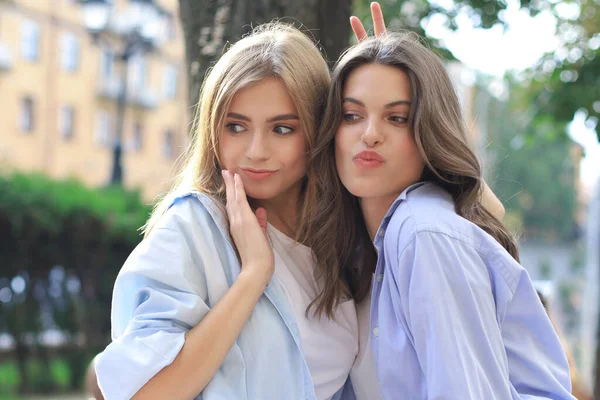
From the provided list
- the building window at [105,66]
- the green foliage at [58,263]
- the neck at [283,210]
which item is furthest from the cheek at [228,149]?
the building window at [105,66]

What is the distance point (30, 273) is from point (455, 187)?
963cm

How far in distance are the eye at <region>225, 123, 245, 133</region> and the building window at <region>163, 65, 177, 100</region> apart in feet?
106

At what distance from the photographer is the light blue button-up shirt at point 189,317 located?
2371 millimetres

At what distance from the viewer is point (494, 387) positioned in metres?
2.29

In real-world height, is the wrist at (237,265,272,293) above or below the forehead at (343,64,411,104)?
below

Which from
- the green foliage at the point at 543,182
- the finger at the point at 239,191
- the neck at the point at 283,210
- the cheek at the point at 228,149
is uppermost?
the cheek at the point at 228,149

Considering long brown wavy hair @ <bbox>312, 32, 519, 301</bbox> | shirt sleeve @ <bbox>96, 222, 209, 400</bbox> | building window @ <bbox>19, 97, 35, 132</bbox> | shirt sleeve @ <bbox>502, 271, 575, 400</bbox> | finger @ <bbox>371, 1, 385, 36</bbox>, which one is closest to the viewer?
shirt sleeve @ <bbox>96, 222, 209, 400</bbox>

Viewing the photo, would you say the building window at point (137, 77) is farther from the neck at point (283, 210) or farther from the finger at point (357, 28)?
the neck at point (283, 210)

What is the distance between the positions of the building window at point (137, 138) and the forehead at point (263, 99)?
3082 cm

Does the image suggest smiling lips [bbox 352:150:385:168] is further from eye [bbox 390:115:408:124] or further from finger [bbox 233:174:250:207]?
finger [bbox 233:174:250:207]

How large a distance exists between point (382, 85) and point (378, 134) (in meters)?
0.16

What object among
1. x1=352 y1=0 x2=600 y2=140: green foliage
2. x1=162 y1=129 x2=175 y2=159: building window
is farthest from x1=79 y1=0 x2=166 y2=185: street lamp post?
x1=162 y1=129 x2=175 y2=159: building window

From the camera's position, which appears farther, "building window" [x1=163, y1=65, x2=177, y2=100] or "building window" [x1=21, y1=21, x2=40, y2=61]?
"building window" [x1=163, y1=65, x2=177, y2=100]

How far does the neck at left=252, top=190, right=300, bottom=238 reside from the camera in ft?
9.80
